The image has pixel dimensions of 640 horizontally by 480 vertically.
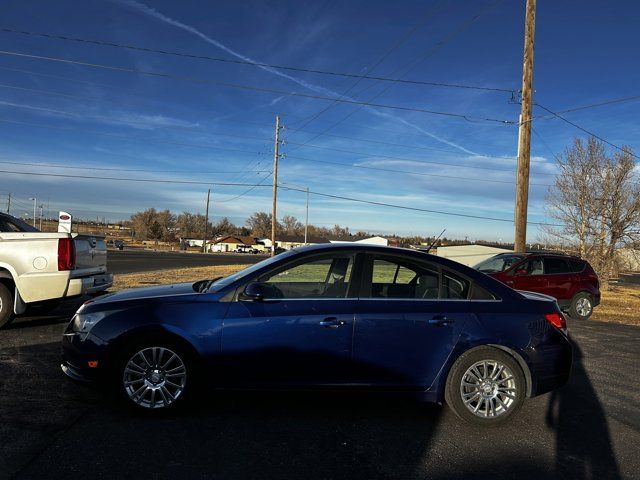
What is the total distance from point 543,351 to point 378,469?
76.9 inches

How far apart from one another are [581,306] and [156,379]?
10.8m

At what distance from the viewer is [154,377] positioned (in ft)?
13.5

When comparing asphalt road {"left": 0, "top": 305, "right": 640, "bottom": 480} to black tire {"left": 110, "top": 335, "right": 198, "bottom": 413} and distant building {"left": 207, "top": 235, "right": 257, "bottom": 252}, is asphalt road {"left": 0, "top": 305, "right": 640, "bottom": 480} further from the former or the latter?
distant building {"left": 207, "top": 235, "right": 257, "bottom": 252}

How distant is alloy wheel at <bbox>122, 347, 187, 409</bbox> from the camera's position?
13.5 feet

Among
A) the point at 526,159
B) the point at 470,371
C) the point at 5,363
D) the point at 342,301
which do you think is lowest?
the point at 5,363

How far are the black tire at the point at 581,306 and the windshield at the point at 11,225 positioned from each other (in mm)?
11546

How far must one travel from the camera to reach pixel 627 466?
3.54m

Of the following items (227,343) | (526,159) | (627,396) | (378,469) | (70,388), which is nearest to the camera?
(378,469)

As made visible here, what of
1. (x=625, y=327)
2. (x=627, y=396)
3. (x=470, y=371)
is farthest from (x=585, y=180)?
(x=470, y=371)

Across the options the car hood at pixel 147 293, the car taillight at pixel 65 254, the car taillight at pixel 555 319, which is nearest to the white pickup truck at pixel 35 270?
the car taillight at pixel 65 254

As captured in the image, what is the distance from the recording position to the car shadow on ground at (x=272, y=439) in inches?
130

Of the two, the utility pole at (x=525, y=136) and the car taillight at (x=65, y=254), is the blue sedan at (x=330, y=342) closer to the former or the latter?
the car taillight at (x=65, y=254)

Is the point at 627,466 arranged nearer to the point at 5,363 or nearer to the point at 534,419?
the point at 534,419

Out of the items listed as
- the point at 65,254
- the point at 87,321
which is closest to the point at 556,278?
the point at 65,254
